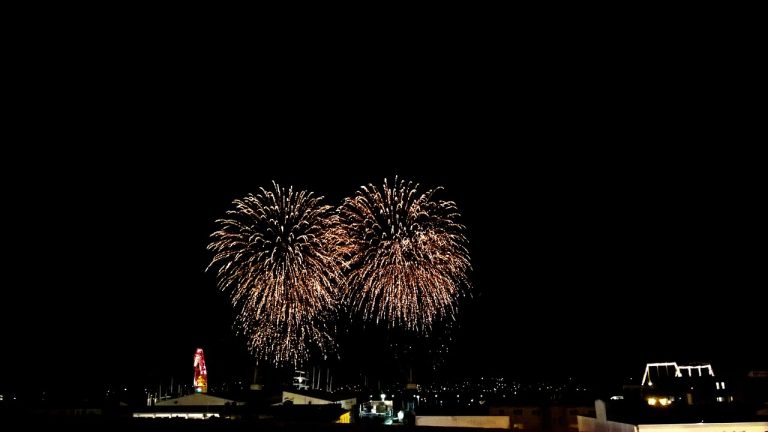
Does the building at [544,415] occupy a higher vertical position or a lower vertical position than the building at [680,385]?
lower

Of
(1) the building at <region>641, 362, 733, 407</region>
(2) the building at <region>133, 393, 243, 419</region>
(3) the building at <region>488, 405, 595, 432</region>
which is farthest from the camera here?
(3) the building at <region>488, 405, 595, 432</region>

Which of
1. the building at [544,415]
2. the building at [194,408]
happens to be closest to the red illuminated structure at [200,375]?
the building at [194,408]

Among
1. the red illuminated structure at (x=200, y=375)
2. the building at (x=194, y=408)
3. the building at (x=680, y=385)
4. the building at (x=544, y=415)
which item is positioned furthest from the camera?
the red illuminated structure at (x=200, y=375)

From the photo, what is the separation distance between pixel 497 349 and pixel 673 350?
55.0 metres

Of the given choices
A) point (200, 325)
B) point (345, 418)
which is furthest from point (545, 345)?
point (345, 418)

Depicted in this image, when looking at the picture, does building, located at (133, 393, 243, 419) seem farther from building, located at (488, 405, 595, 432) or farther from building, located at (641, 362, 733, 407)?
building, located at (641, 362, 733, 407)

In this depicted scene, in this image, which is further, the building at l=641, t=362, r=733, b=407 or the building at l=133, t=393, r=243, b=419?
Answer: the building at l=133, t=393, r=243, b=419

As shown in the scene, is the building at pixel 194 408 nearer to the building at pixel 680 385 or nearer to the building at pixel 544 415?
the building at pixel 544 415

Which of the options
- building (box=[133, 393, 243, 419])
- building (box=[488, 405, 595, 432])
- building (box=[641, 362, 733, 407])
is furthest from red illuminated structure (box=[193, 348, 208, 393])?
building (box=[641, 362, 733, 407])

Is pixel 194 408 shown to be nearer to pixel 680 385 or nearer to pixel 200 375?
pixel 200 375

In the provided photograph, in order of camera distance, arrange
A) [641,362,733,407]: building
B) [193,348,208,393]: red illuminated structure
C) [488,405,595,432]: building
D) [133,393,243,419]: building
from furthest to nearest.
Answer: [193,348,208,393]: red illuminated structure
[488,405,595,432]: building
[133,393,243,419]: building
[641,362,733,407]: building

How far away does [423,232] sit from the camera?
127 feet

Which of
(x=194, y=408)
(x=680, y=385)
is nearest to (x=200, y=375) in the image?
(x=194, y=408)

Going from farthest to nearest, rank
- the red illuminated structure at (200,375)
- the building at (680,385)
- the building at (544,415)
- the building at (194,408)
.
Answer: the red illuminated structure at (200,375), the building at (544,415), the building at (194,408), the building at (680,385)
